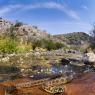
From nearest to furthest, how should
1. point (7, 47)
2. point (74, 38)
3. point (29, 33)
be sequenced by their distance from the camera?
point (7, 47) → point (29, 33) → point (74, 38)

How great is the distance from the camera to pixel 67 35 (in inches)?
3108

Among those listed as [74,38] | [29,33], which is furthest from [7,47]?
[74,38]

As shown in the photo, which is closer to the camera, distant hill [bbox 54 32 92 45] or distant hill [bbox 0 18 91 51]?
distant hill [bbox 0 18 91 51]

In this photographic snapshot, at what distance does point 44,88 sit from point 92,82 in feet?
6.69

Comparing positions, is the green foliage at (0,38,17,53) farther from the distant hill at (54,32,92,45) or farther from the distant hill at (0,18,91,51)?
the distant hill at (54,32,92,45)

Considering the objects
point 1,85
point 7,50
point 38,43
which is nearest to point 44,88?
point 1,85

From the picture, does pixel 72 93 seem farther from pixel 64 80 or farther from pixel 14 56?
pixel 14 56

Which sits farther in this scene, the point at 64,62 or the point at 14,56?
the point at 14,56

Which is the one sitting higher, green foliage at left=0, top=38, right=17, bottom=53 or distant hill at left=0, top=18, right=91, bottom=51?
distant hill at left=0, top=18, right=91, bottom=51

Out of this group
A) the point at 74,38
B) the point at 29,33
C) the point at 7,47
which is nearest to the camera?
the point at 7,47

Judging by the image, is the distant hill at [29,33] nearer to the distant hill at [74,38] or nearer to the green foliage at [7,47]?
the distant hill at [74,38]

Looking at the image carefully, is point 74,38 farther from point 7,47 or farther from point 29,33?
point 7,47

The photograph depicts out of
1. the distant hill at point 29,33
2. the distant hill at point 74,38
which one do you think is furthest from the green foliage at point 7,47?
the distant hill at point 74,38

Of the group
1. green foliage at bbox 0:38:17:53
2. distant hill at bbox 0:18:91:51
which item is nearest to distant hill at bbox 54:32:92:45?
distant hill at bbox 0:18:91:51
